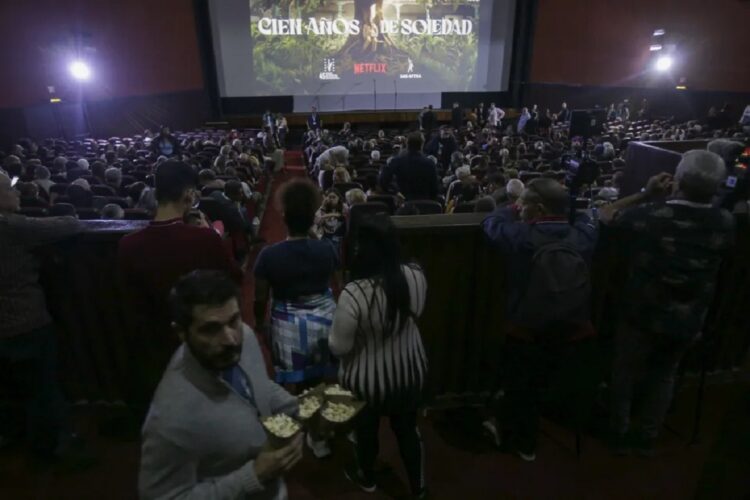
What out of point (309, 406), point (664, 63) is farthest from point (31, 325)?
point (664, 63)

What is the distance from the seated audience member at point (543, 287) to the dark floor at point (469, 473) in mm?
339

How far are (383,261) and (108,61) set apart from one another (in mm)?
15798

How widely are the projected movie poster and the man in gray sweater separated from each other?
1678 centimetres

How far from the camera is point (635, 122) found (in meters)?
14.8

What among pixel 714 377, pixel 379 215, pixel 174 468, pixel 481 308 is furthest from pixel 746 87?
pixel 174 468

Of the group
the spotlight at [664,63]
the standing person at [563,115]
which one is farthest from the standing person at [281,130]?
the spotlight at [664,63]

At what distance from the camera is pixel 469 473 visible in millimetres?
2188

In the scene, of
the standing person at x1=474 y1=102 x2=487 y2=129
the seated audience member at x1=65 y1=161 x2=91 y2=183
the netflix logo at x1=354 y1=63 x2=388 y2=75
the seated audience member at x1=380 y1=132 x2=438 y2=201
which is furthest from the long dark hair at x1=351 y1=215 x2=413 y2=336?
the netflix logo at x1=354 y1=63 x2=388 y2=75

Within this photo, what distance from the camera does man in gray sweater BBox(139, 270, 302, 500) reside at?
3.23ft

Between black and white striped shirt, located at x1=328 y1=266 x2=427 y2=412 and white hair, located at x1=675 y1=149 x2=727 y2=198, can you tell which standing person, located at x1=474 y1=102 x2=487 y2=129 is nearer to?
white hair, located at x1=675 y1=149 x2=727 y2=198

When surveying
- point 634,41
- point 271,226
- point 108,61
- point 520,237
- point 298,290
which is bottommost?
point 271,226

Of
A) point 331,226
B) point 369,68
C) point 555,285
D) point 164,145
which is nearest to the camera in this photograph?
point 555,285

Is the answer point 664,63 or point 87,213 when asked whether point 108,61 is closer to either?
point 87,213

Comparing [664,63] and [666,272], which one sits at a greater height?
[664,63]
